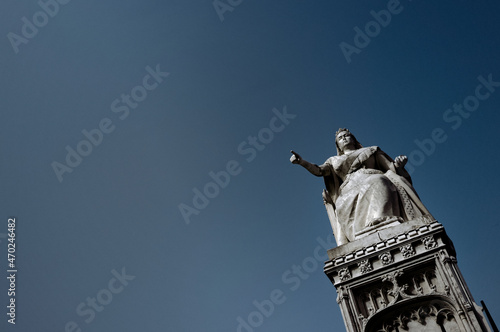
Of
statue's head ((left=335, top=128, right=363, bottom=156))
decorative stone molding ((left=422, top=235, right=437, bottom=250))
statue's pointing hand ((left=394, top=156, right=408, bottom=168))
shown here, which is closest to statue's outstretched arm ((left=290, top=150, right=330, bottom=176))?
statue's head ((left=335, top=128, right=363, bottom=156))

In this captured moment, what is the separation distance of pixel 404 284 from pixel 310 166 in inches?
187

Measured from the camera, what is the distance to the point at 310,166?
537 inches

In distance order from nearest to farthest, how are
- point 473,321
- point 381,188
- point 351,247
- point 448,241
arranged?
point 473,321, point 448,241, point 351,247, point 381,188

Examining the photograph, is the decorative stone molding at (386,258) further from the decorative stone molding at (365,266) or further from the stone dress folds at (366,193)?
the stone dress folds at (366,193)

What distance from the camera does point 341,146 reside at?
14602 mm

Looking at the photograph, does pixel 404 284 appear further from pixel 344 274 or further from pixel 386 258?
pixel 344 274

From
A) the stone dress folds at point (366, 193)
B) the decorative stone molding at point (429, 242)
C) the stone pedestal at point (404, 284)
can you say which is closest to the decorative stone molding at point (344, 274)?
the stone pedestal at point (404, 284)

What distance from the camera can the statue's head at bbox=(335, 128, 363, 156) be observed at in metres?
14.6

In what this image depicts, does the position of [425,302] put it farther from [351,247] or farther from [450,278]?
[351,247]

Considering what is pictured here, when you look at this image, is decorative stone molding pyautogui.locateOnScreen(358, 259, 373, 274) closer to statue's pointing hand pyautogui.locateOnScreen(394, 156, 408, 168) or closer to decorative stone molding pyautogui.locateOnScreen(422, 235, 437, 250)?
decorative stone molding pyautogui.locateOnScreen(422, 235, 437, 250)

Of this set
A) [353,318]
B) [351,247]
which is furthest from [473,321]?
[351,247]

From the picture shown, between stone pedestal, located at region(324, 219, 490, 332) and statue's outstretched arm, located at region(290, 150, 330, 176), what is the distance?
3.56 meters

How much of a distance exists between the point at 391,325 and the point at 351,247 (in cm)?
188

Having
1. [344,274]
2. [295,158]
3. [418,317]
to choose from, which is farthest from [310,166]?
[418,317]
